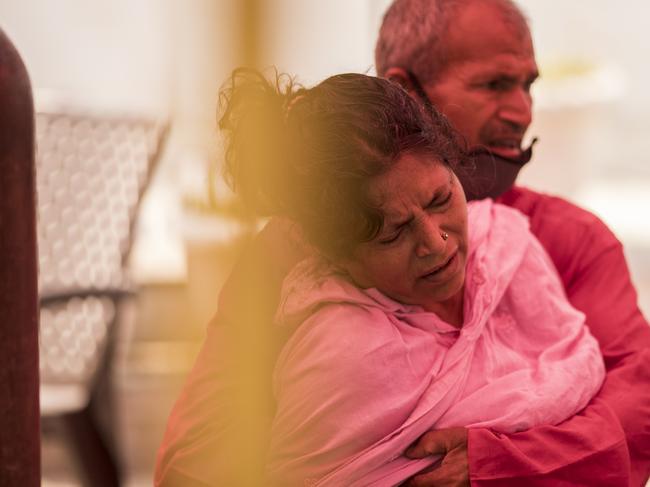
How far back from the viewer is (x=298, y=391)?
108cm

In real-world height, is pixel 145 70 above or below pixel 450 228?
below

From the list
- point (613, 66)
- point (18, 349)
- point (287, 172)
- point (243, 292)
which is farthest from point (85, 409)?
point (613, 66)

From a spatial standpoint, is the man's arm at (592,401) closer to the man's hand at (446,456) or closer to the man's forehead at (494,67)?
the man's hand at (446,456)

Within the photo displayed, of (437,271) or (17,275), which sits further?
(437,271)

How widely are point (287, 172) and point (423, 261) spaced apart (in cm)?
16

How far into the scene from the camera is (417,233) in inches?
41.5

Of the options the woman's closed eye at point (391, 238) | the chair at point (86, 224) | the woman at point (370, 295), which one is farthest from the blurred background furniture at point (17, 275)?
the chair at point (86, 224)

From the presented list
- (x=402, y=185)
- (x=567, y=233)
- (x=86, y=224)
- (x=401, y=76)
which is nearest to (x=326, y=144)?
(x=402, y=185)

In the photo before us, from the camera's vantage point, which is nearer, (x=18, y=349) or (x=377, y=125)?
(x=18, y=349)

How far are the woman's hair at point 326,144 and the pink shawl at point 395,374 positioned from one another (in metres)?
0.08

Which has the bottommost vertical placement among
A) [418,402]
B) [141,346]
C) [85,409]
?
[141,346]

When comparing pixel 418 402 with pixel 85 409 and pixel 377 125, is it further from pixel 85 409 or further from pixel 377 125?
pixel 85 409

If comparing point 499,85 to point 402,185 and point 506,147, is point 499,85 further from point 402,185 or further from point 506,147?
point 402,185

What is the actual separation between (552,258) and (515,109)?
0.64ft
